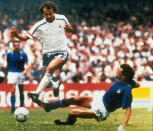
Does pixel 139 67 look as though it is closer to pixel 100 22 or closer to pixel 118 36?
pixel 118 36

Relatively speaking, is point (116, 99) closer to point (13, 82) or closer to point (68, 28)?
point (68, 28)

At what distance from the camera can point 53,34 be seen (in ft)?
31.9

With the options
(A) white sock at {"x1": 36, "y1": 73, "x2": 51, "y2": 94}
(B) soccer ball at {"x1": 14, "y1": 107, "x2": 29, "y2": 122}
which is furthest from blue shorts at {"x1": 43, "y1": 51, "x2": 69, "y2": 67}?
(B) soccer ball at {"x1": 14, "y1": 107, "x2": 29, "y2": 122}

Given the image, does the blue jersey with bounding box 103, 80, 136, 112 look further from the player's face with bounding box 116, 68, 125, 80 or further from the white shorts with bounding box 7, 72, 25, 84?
the white shorts with bounding box 7, 72, 25, 84

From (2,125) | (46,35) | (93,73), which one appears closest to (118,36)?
(93,73)

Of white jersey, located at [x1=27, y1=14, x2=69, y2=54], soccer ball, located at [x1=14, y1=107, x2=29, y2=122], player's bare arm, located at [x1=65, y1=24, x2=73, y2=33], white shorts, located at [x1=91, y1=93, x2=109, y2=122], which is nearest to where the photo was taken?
white shorts, located at [x1=91, y1=93, x2=109, y2=122]

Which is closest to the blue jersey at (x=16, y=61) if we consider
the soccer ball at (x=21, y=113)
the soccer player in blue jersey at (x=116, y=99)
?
the soccer ball at (x=21, y=113)

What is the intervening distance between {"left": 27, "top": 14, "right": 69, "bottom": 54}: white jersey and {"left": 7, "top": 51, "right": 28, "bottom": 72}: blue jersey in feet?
6.47

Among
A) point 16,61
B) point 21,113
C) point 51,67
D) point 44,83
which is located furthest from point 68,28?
point 16,61

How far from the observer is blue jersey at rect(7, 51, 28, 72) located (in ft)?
37.9

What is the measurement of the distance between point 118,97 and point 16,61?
4.56 meters

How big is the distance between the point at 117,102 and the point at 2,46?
434 inches

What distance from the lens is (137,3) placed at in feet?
84.8

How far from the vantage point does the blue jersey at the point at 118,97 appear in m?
7.39
